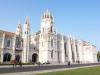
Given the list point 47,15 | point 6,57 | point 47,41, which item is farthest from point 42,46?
point 6,57

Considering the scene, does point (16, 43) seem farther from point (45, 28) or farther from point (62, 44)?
point (62, 44)

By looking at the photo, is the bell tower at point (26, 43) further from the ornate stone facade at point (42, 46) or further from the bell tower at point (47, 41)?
the bell tower at point (47, 41)

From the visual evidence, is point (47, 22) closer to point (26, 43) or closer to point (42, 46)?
point (42, 46)

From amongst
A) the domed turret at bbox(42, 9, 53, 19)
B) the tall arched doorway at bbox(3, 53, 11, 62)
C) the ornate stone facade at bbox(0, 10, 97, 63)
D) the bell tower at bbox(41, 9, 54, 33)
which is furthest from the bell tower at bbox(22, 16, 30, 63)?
the domed turret at bbox(42, 9, 53, 19)

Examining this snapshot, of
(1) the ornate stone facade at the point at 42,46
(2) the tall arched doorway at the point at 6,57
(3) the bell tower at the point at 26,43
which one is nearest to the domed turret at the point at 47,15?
(1) the ornate stone facade at the point at 42,46

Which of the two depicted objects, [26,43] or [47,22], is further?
[47,22]

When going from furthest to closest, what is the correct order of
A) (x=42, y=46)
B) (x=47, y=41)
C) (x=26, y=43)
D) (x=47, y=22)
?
(x=47, y=22) → (x=42, y=46) → (x=47, y=41) → (x=26, y=43)

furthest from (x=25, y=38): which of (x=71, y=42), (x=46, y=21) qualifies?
(x=71, y=42)

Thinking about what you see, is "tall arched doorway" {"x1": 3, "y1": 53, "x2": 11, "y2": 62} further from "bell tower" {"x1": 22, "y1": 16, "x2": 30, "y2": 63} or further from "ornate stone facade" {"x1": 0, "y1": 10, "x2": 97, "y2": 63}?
"bell tower" {"x1": 22, "y1": 16, "x2": 30, "y2": 63}

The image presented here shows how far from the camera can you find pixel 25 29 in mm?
76812

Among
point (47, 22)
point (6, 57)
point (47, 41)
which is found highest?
point (47, 22)

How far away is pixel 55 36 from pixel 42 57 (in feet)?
40.8

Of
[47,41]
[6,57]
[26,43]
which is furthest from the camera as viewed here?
[47,41]

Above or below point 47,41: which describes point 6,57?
below
